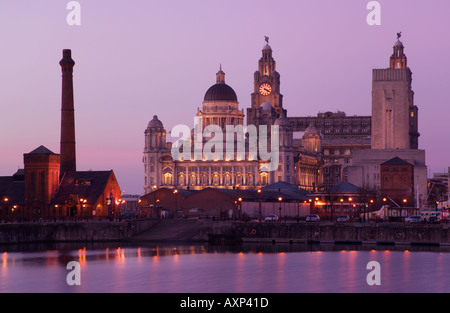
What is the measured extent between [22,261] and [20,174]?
63.9m

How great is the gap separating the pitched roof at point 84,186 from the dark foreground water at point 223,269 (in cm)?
2962

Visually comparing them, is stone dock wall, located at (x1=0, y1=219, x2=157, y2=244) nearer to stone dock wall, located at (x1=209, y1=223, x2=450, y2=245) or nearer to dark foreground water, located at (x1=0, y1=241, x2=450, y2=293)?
dark foreground water, located at (x1=0, y1=241, x2=450, y2=293)

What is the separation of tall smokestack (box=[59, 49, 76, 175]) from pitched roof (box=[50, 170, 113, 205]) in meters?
5.97

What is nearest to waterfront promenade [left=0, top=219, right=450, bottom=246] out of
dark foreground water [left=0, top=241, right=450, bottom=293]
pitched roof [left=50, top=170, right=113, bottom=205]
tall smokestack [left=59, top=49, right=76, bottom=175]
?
dark foreground water [left=0, top=241, right=450, bottom=293]

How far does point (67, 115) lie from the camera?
542 ft

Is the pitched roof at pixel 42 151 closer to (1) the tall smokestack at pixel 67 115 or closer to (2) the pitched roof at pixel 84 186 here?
(2) the pitched roof at pixel 84 186

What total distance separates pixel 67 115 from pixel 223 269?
245 feet

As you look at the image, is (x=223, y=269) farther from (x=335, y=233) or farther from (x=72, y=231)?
(x=72, y=231)

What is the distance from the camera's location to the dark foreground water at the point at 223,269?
83438 millimetres

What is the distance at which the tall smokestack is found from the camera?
165m

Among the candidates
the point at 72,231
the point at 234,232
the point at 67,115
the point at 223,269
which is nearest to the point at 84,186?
the point at 67,115
